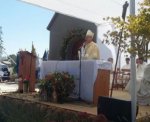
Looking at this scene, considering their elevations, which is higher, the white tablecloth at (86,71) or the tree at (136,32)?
the tree at (136,32)

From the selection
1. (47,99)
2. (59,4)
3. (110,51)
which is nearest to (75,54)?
(110,51)

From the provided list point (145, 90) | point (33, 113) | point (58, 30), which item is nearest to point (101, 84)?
point (145, 90)

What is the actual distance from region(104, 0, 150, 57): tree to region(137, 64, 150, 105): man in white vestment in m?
2.59

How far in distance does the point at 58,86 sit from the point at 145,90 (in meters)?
1.85

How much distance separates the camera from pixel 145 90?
717 centimetres

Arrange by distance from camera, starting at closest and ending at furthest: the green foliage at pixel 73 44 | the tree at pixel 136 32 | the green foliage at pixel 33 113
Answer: the tree at pixel 136 32, the green foliage at pixel 33 113, the green foliage at pixel 73 44

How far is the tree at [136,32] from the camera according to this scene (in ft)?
14.0

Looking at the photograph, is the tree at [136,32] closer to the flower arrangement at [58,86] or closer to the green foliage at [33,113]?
the green foliage at [33,113]

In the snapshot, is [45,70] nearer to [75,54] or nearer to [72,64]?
[72,64]

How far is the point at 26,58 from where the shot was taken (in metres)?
8.70

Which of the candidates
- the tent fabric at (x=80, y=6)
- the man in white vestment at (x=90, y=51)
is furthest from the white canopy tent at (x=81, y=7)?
the man in white vestment at (x=90, y=51)

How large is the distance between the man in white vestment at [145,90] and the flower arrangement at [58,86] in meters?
1.45

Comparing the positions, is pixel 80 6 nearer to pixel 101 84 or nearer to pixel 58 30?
pixel 101 84

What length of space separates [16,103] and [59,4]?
436 cm
